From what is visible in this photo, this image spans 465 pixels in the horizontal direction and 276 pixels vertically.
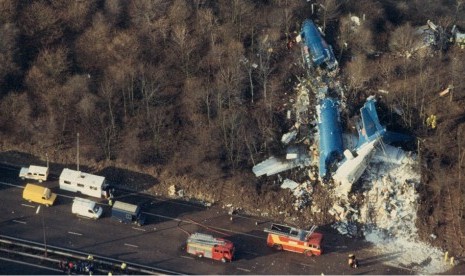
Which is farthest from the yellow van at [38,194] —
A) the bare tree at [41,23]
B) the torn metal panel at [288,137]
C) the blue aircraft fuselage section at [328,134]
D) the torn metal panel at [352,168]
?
the torn metal panel at [352,168]

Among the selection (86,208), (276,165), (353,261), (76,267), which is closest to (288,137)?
(276,165)

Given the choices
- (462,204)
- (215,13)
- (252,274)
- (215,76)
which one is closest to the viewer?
(252,274)

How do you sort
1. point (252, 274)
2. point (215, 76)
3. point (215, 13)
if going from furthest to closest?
A: 1. point (215, 13)
2. point (215, 76)
3. point (252, 274)

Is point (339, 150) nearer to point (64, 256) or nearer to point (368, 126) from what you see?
point (368, 126)

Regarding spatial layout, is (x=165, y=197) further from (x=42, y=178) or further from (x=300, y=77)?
(x=300, y=77)

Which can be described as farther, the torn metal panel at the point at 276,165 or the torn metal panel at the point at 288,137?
the torn metal panel at the point at 288,137

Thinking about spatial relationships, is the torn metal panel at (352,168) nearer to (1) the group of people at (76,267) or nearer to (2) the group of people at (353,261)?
(2) the group of people at (353,261)

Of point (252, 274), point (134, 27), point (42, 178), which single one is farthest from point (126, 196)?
point (134, 27)
